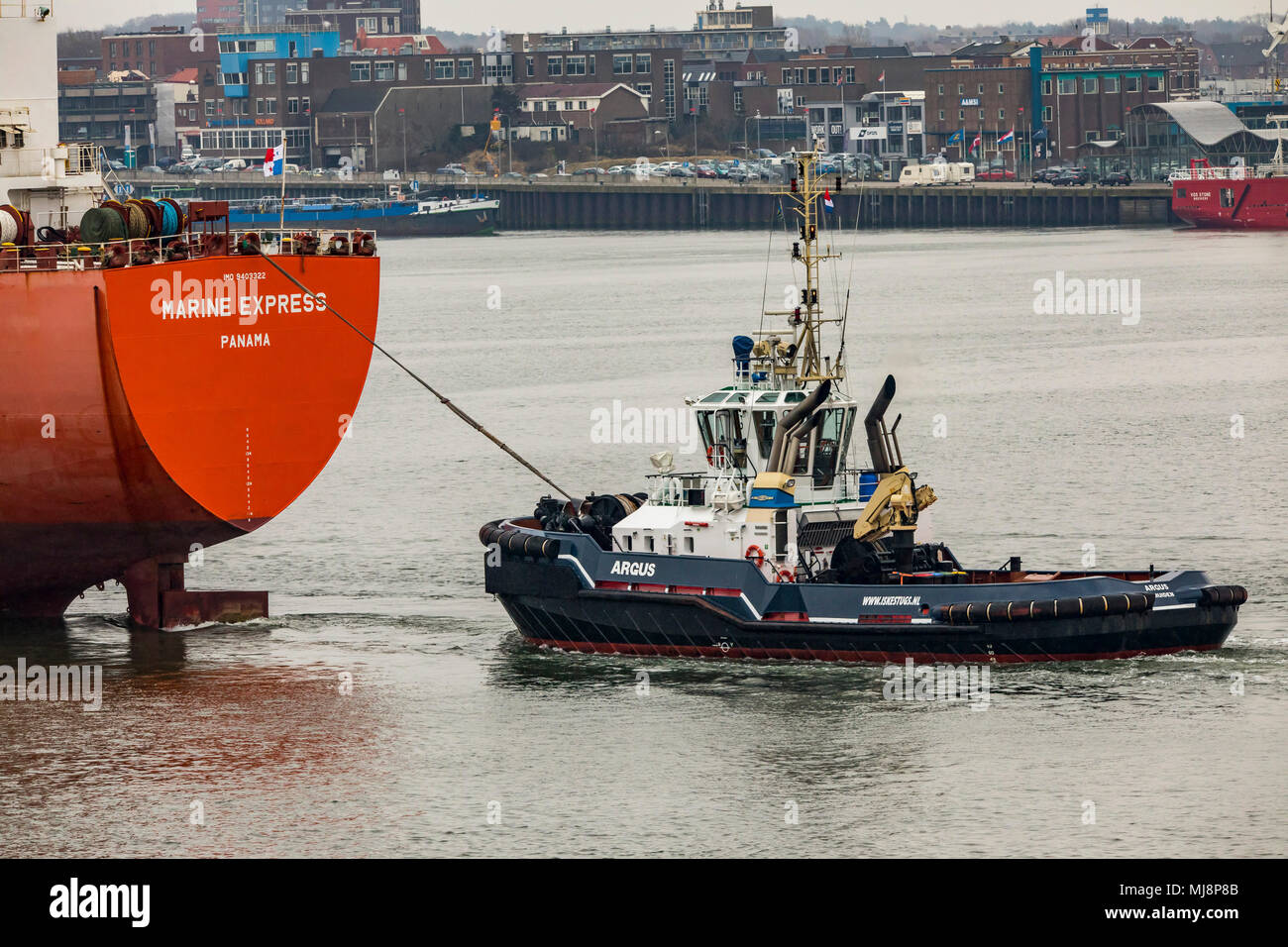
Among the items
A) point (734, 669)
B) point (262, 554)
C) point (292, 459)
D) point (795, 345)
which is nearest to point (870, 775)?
point (734, 669)

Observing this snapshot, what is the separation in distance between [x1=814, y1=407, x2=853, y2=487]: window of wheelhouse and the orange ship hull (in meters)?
7.80

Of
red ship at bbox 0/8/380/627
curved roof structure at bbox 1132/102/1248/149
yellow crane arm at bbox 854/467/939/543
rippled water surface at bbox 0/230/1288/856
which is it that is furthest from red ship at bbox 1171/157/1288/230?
yellow crane arm at bbox 854/467/939/543

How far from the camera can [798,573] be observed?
2595 cm

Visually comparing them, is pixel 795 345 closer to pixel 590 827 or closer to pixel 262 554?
pixel 590 827

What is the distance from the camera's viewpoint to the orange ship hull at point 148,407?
28.5 meters

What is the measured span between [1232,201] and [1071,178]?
45.0ft

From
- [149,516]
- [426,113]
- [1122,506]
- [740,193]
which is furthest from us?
[426,113]

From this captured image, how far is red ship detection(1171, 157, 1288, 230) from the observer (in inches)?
4951

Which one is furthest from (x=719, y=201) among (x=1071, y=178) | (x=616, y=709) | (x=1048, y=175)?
(x=616, y=709)

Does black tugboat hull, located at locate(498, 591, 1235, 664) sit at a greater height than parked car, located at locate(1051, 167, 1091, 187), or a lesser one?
lesser

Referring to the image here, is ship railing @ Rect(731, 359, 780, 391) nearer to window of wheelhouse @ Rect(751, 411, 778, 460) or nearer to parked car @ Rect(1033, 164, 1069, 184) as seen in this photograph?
window of wheelhouse @ Rect(751, 411, 778, 460)

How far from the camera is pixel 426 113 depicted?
171000mm

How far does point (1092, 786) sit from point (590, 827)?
511 centimetres

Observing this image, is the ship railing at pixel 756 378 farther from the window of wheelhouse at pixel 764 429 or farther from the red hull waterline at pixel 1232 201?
the red hull waterline at pixel 1232 201
